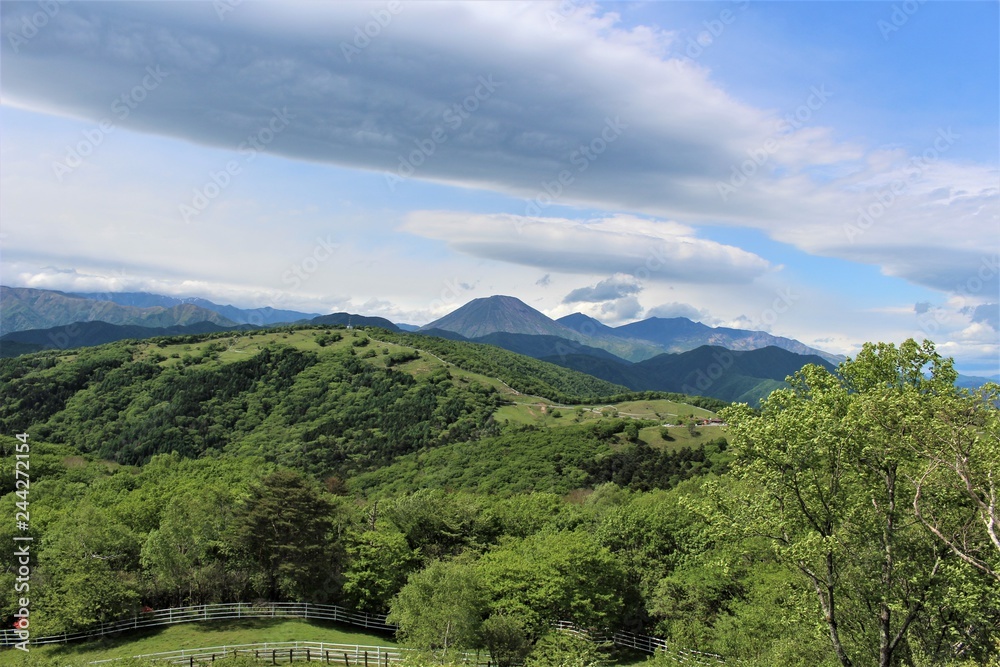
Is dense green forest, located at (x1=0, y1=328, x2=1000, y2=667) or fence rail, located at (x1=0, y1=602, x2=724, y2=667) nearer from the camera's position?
dense green forest, located at (x1=0, y1=328, x2=1000, y2=667)

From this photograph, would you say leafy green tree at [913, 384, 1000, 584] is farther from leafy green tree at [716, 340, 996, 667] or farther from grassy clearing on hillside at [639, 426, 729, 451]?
grassy clearing on hillside at [639, 426, 729, 451]

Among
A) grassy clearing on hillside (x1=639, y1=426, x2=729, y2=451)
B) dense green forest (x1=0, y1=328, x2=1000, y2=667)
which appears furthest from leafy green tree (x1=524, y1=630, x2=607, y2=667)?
grassy clearing on hillside (x1=639, y1=426, x2=729, y2=451)

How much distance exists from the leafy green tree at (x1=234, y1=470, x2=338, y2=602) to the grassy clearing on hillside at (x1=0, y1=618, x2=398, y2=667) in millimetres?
3703

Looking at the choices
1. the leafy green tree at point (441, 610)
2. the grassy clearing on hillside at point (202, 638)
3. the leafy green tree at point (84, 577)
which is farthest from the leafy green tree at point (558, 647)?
the leafy green tree at point (84, 577)

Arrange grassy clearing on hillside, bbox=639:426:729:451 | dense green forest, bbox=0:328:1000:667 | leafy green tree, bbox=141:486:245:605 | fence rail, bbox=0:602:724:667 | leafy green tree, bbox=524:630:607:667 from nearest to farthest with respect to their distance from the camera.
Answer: dense green forest, bbox=0:328:1000:667 < leafy green tree, bbox=524:630:607:667 < fence rail, bbox=0:602:724:667 < leafy green tree, bbox=141:486:245:605 < grassy clearing on hillside, bbox=639:426:729:451

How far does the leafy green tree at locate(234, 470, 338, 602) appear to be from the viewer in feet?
161

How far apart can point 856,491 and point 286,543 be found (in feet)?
143

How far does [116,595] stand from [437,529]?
2514 centimetres

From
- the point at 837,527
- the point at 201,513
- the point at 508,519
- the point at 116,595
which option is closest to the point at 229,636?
the point at 116,595

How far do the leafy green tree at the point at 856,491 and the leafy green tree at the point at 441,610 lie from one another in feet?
73.9

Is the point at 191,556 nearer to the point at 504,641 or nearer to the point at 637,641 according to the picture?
the point at 504,641

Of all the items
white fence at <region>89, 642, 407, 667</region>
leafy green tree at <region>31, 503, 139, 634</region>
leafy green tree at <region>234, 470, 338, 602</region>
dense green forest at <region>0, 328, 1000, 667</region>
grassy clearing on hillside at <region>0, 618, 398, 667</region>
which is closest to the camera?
dense green forest at <region>0, 328, 1000, 667</region>

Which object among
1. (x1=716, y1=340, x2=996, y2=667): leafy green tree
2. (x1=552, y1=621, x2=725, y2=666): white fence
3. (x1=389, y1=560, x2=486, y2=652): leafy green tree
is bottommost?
(x1=552, y1=621, x2=725, y2=666): white fence

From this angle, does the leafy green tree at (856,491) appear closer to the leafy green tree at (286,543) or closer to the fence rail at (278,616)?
the fence rail at (278,616)
